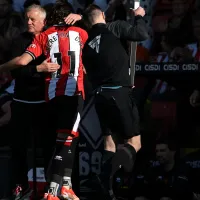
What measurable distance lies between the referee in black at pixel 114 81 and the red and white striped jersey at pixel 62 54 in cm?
12

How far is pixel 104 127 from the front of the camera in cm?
641

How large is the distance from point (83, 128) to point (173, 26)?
1.71 metres

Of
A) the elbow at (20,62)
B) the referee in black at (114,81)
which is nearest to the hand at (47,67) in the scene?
the elbow at (20,62)

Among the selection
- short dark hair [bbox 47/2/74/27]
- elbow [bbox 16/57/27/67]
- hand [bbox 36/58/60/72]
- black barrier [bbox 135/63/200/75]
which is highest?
short dark hair [bbox 47/2/74/27]

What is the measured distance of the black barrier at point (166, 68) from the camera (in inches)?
270

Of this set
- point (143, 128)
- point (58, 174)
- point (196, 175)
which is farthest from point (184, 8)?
point (58, 174)

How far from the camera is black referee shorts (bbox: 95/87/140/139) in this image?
6180mm

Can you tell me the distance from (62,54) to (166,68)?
120cm

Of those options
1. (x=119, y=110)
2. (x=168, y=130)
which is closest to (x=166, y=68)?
(x=168, y=130)

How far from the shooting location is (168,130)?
24.3 feet

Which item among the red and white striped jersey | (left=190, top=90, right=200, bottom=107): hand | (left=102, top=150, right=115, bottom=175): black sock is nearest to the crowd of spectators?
(left=190, top=90, right=200, bottom=107): hand

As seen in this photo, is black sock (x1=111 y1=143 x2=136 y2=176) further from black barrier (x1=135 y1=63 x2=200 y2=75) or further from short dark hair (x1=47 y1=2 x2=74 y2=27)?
short dark hair (x1=47 y1=2 x2=74 y2=27)

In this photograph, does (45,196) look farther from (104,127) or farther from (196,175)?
(196,175)

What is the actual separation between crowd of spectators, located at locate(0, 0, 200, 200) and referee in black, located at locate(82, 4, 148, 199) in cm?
86
